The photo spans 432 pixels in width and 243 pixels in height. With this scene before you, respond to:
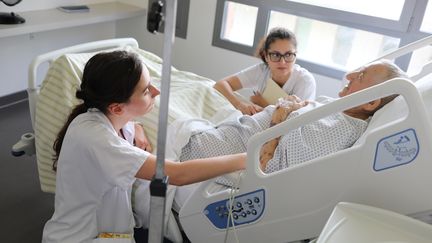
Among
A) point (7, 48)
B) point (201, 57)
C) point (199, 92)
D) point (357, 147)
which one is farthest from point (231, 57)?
point (357, 147)

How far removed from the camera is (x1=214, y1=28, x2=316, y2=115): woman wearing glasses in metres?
2.24

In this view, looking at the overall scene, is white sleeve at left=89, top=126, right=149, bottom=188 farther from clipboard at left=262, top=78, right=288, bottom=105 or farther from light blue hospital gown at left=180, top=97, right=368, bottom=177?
clipboard at left=262, top=78, right=288, bottom=105

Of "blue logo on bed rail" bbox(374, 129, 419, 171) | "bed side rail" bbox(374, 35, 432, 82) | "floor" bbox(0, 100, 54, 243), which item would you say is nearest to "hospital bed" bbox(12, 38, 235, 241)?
"floor" bbox(0, 100, 54, 243)

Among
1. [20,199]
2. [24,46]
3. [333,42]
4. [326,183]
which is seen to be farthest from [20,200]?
[333,42]

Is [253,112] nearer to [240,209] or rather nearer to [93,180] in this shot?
[240,209]

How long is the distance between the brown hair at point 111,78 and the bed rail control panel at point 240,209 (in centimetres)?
51

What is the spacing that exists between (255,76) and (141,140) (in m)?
1.01

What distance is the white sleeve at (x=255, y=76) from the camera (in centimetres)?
247

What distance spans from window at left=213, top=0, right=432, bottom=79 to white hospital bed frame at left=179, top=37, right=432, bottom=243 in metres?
1.85

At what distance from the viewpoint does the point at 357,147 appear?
3.99 feet

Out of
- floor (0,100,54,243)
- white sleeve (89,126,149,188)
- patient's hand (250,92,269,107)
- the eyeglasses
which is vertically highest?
the eyeglasses

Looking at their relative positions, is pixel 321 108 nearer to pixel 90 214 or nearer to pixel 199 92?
pixel 90 214

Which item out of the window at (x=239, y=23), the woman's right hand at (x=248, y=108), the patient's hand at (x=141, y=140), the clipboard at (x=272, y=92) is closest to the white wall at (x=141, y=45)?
the window at (x=239, y=23)

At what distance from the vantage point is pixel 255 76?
2512mm
